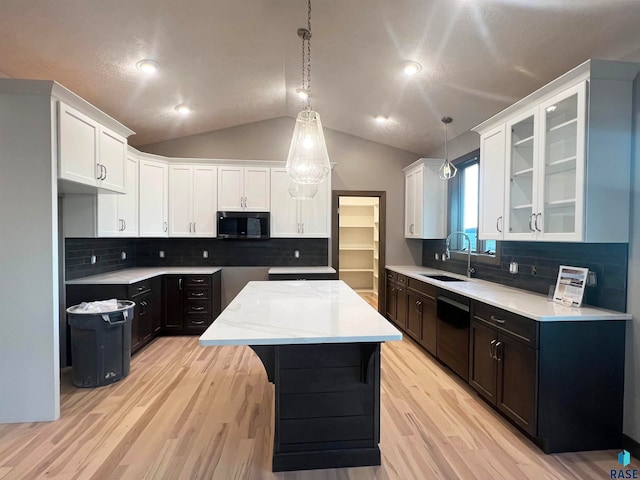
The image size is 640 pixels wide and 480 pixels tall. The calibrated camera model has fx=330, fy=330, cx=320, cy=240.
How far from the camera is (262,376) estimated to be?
3170 mm

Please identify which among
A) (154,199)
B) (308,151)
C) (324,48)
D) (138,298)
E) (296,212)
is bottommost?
(138,298)

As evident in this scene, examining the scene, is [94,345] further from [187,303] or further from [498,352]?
[498,352]

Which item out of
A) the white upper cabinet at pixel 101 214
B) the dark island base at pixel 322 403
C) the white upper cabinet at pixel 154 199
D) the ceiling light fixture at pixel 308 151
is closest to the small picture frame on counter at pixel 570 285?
the dark island base at pixel 322 403

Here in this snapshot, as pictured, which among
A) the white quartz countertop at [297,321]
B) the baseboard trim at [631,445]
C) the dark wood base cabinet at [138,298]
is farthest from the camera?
the dark wood base cabinet at [138,298]

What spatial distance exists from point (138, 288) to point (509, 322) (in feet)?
11.9

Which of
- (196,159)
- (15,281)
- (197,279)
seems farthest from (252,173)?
(15,281)

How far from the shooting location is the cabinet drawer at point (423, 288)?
352 cm

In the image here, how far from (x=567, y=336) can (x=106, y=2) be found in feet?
12.1

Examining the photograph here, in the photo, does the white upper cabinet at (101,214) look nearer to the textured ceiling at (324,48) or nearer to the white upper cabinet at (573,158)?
the textured ceiling at (324,48)

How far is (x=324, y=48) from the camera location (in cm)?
298

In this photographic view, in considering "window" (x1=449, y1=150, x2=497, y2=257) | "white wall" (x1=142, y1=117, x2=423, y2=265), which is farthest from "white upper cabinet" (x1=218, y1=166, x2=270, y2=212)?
"window" (x1=449, y1=150, x2=497, y2=257)

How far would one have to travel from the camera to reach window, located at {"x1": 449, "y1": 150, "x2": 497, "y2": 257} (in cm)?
389

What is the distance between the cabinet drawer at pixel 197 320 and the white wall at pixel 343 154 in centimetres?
236

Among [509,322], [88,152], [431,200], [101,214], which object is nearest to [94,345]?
[101,214]
